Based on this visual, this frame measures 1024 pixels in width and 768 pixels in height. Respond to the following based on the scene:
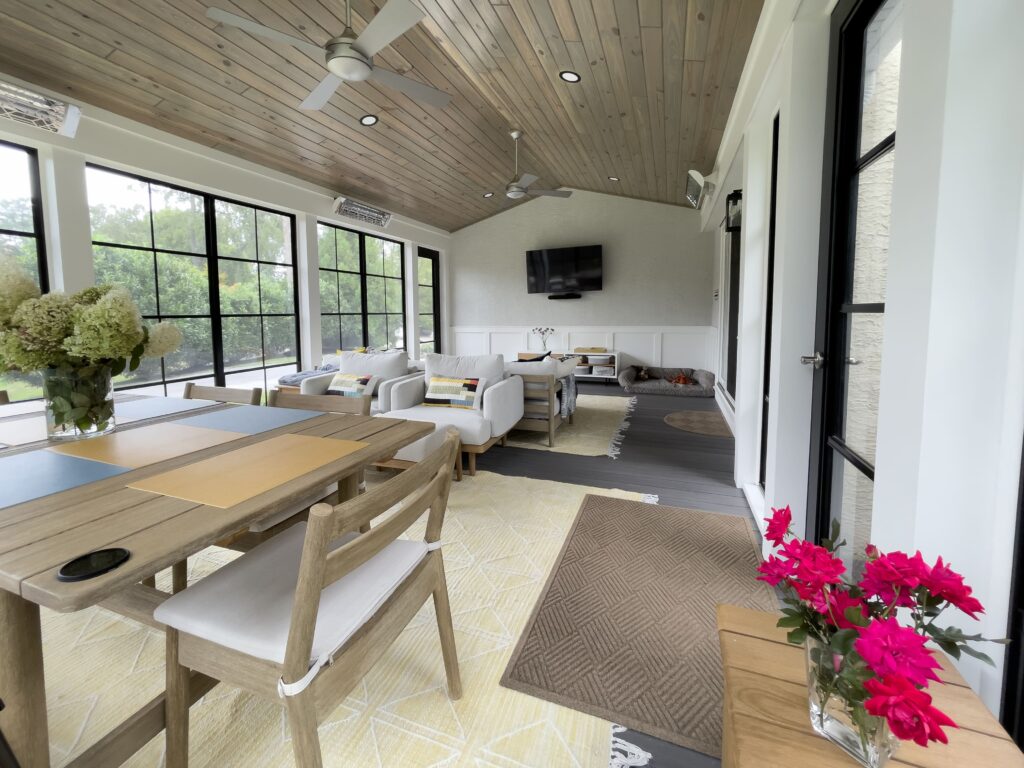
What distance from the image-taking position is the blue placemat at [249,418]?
1.66m

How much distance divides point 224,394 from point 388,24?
181cm

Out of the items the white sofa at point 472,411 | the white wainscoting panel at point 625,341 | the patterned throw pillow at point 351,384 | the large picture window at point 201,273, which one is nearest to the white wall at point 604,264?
the white wainscoting panel at point 625,341

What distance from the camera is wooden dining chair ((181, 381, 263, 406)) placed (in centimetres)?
214

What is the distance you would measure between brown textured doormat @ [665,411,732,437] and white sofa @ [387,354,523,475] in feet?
6.10

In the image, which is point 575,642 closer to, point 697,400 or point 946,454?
point 946,454

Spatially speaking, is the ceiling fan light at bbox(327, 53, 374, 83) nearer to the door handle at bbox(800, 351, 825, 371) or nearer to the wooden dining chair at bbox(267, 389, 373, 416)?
the wooden dining chair at bbox(267, 389, 373, 416)

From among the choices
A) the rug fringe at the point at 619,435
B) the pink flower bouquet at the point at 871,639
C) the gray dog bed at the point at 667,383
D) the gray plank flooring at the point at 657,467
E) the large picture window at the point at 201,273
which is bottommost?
the gray plank flooring at the point at 657,467

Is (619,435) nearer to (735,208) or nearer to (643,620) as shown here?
(735,208)

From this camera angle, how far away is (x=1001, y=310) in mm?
838

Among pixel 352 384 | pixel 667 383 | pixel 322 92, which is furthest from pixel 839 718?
pixel 667 383

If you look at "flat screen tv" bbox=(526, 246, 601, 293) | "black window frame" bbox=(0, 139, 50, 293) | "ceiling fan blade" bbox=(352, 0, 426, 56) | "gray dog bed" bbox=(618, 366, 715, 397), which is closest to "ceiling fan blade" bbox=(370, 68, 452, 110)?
"ceiling fan blade" bbox=(352, 0, 426, 56)

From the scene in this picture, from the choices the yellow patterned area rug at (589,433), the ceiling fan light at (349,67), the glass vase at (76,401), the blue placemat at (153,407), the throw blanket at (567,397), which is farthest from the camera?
the throw blanket at (567,397)

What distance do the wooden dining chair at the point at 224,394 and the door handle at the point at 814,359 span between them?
2.26 m

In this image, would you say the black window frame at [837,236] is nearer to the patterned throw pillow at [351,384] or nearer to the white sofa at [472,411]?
the white sofa at [472,411]
